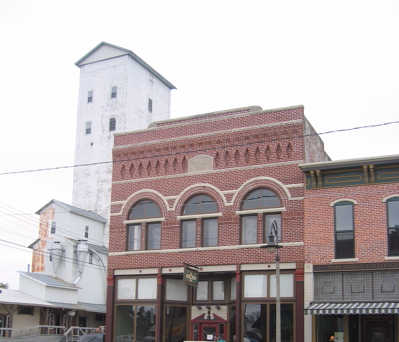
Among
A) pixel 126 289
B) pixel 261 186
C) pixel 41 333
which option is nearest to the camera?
pixel 261 186

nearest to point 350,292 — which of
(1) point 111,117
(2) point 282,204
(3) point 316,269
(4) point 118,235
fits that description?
(3) point 316,269

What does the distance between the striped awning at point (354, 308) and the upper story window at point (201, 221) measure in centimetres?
605

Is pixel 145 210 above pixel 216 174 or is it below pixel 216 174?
below

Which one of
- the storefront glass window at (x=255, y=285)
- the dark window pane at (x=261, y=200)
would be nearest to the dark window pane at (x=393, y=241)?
the dark window pane at (x=261, y=200)

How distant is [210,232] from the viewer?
28.6m

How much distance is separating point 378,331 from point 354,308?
1981mm

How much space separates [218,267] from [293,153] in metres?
6.01

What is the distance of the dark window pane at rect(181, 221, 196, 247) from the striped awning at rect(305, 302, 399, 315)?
680cm

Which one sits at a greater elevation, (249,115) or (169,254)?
(249,115)

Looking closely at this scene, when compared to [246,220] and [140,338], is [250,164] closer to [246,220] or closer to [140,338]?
[246,220]

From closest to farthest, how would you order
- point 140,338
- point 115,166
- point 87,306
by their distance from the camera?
point 140,338, point 115,166, point 87,306

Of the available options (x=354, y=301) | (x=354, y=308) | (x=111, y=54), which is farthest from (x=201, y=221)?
(x=111, y=54)

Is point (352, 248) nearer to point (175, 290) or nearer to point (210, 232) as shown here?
point (210, 232)

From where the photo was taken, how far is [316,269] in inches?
999
